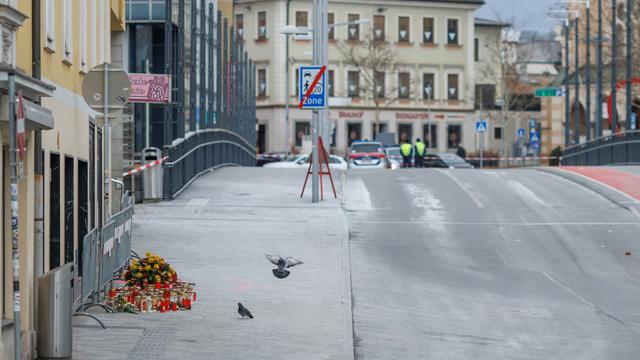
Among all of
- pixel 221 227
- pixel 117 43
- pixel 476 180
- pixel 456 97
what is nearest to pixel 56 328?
pixel 221 227

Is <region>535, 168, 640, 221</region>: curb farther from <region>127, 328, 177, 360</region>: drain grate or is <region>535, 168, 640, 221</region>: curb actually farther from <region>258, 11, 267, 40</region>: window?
<region>258, 11, 267, 40</region>: window

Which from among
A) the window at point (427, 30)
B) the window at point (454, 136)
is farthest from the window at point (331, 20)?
the window at point (454, 136)

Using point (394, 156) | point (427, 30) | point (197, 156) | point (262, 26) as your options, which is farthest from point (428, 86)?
point (197, 156)

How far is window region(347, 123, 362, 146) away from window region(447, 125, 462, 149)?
6.74 metres

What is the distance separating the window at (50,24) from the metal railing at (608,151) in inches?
1268

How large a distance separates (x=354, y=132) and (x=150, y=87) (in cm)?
6903

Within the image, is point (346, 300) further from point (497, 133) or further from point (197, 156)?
point (497, 133)

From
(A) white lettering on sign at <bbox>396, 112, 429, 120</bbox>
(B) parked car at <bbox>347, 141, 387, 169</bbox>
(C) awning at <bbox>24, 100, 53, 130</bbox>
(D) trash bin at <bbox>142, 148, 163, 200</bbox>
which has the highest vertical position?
(A) white lettering on sign at <bbox>396, 112, 429, 120</bbox>

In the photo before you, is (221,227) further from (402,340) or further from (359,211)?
(402,340)

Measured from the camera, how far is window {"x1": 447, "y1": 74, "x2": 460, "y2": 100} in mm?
96137

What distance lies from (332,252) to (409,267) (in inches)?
62.7

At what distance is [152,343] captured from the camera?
13086 millimetres

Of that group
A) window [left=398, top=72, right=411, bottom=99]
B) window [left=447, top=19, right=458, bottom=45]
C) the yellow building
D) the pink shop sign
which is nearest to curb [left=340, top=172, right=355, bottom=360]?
the yellow building

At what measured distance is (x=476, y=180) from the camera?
3381cm
